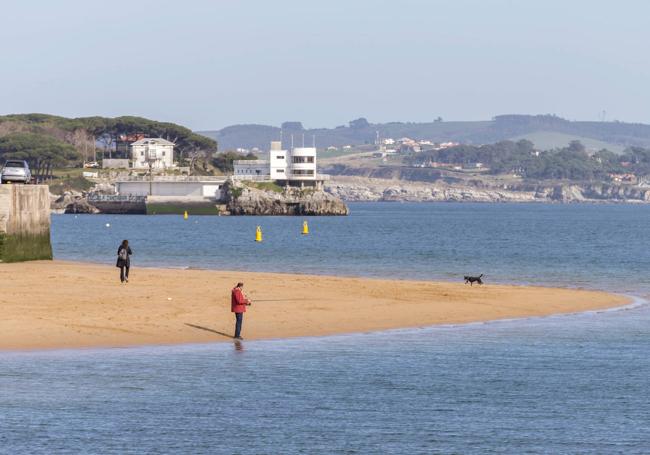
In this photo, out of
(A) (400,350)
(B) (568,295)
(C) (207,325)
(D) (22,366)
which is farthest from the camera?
(B) (568,295)

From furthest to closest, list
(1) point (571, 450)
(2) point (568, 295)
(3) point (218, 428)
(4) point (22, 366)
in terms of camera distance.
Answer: (2) point (568, 295)
(4) point (22, 366)
(3) point (218, 428)
(1) point (571, 450)

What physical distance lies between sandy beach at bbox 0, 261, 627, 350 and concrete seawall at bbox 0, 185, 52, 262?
5.75ft

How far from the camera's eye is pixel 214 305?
145 feet

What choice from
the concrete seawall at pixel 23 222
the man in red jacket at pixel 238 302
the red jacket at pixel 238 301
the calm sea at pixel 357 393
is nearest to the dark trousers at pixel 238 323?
the man in red jacket at pixel 238 302

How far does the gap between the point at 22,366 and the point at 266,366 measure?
6391 mm

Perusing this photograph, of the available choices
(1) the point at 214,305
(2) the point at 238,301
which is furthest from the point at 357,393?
(1) the point at 214,305

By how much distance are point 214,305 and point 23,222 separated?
20.6 m

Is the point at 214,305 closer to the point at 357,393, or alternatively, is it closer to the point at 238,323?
the point at 238,323

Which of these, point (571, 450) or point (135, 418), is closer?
point (571, 450)

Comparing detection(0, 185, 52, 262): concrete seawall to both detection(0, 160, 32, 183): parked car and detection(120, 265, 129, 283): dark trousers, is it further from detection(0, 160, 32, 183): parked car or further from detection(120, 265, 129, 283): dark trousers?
detection(120, 265, 129, 283): dark trousers

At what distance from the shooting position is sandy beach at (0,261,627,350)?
1465 inches

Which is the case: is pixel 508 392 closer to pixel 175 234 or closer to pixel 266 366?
pixel 266 366

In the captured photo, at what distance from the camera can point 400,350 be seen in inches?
1394

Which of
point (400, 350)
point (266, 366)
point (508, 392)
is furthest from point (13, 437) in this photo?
point (400, 350)
